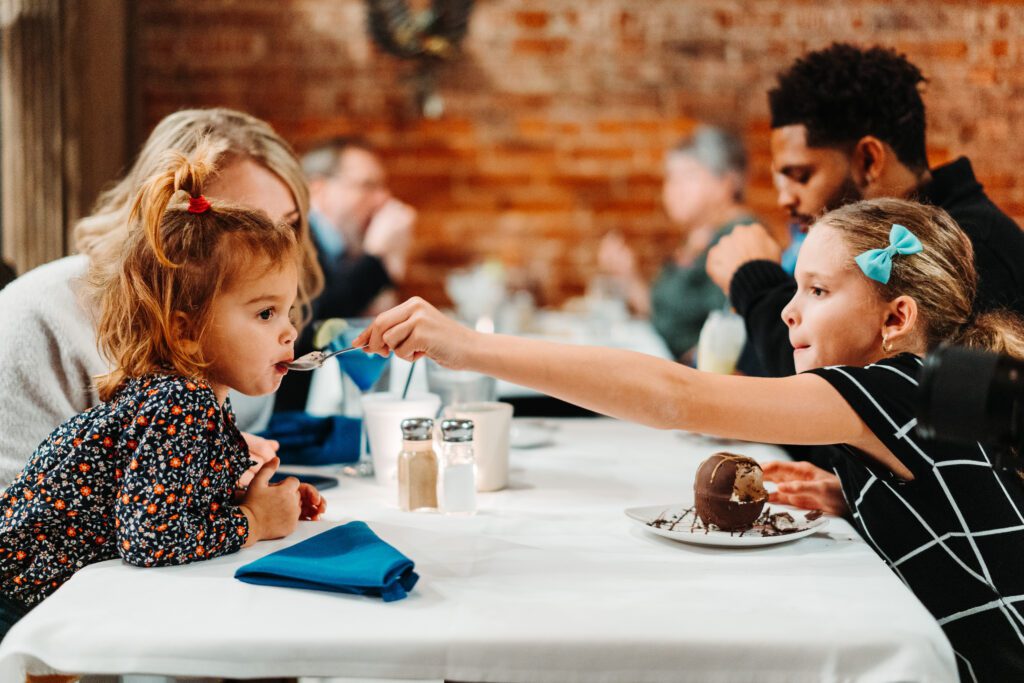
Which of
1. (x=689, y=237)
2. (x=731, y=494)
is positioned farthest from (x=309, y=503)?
(x=689, y=237)

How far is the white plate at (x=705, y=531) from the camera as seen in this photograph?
1189 millimetres

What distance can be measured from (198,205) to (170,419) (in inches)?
12.1

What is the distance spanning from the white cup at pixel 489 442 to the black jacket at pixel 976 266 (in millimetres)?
589

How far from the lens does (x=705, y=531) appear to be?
1245mm

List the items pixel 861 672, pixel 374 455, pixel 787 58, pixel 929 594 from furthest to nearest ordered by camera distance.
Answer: pixel 787 58 → pixel 374 455 → pixel 929 594 → pixel 861 672

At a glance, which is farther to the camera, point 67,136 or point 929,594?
point 67,136

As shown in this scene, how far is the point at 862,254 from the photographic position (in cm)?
135

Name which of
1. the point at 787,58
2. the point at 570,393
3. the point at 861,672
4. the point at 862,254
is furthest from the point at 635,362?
the point at 787,58

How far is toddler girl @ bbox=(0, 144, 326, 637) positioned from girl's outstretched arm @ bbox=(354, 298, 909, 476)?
0.30 m

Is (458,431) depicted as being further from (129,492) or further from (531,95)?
(531,95)

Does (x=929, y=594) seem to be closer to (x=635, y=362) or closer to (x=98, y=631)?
(x=635, y=362)

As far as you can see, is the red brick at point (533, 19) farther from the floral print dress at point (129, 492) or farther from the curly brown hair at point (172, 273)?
the floral print dress at point (129, 492)

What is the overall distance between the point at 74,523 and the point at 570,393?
615 mm

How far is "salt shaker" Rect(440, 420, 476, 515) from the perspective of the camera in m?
1.37
